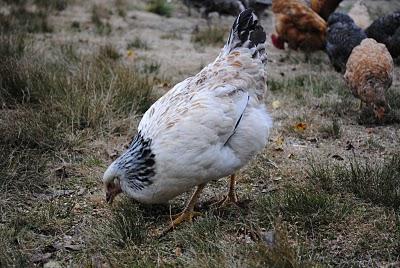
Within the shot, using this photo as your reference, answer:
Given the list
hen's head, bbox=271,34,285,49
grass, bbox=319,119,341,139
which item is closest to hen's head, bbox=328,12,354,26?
hen's head, bbox=271,34,285,49

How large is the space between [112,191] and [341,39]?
15.7 feet

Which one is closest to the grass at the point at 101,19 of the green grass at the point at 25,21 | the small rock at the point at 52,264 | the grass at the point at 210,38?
the green grass at the point at 25,21

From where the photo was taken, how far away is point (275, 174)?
3988 mm

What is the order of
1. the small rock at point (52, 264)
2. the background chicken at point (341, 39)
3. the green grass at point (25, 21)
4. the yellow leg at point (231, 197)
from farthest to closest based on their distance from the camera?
the green grass at point (25, 21) < the background chicken at point (341, 39) < the yellow leg at point (231, 197) < the small rock at point (52, 264)

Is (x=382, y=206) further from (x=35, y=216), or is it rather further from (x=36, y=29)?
(x=36, y=29)

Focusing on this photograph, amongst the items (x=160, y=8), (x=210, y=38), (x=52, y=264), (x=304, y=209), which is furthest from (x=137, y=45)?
(x=52, y=264)

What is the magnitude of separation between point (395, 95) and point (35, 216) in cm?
416

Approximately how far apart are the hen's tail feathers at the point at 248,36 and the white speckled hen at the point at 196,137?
6.1 inches

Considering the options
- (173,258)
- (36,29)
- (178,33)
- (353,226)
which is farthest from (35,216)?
(178,33)

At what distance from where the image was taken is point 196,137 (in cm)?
294

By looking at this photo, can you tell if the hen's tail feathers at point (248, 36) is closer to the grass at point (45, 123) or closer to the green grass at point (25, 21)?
the grass at point (45, 123)

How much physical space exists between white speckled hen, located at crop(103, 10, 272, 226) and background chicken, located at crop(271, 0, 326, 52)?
4667 mm

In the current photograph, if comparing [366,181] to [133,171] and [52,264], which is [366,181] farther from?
[52,264]

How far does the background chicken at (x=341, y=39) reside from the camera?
22.6ft
